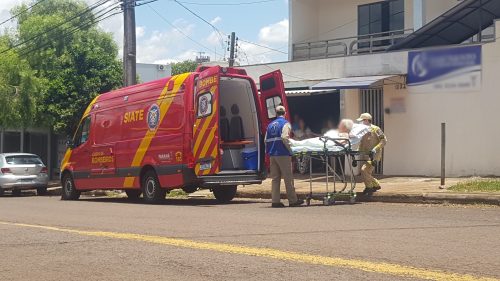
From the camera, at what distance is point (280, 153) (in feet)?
36.9

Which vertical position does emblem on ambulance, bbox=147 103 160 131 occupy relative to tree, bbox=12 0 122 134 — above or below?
below

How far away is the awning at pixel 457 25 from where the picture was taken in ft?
54.4

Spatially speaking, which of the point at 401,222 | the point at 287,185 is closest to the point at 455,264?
the point at 401,222

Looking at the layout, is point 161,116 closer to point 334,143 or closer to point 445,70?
point 334,143

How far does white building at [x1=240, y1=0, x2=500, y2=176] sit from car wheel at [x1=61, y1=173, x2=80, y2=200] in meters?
7.13

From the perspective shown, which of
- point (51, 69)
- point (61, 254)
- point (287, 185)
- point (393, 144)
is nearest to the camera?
point (61, 254)

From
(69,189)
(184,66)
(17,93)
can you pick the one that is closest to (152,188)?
(69,189)

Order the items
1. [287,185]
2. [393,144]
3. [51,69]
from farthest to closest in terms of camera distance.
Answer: [51,69] → [393,144] → [287,185]

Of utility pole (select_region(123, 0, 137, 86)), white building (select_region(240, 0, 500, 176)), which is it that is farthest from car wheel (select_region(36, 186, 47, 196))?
white building (select_region(240, 0, 500, 176))

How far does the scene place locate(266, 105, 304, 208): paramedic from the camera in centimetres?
1117

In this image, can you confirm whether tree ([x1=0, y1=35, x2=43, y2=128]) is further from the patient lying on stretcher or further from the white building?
the patient lying on stretcher

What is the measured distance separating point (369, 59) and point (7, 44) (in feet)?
59.6

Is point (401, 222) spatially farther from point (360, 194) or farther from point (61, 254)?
point (61, 254)

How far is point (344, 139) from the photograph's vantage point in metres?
11.4
